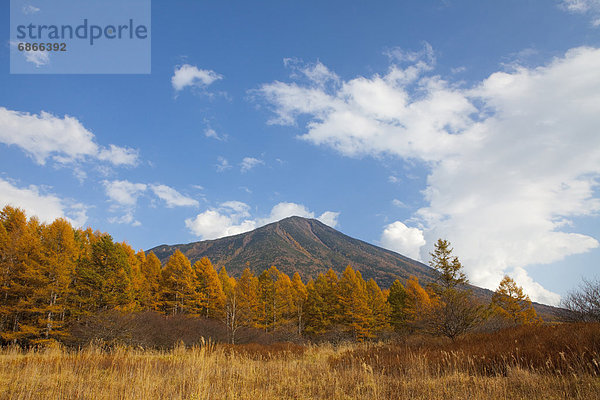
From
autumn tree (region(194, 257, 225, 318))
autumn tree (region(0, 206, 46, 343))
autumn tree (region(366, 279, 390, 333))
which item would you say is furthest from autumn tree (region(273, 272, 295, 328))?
autumn tree (region(0, 206, 46, 343))

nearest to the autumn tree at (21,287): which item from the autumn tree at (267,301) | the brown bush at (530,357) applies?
the autumn tree at (267,301)

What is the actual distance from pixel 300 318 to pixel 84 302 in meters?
23.9

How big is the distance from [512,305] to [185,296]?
3769 cm

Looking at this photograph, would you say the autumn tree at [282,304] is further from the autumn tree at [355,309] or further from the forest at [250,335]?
the autumn tree at [355,309]

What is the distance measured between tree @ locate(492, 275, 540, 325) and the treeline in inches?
4.3

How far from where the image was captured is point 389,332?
35.1m

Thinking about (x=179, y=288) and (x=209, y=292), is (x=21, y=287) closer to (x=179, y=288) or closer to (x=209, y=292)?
(x=179, y=288)

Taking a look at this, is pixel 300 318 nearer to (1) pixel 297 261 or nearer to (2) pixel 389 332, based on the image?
(2) pixel 389 332

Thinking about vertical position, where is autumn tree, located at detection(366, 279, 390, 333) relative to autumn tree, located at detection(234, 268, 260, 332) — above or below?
below

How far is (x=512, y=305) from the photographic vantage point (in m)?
31.2

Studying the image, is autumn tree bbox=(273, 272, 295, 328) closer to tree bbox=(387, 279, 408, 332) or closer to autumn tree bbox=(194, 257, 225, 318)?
autumn tree bbox=(194, 257, 225, 318)

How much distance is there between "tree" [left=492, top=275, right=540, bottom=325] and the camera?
3002 centimetres

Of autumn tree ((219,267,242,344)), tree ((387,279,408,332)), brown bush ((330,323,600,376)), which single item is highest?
brown bush ((330,323,600,376))

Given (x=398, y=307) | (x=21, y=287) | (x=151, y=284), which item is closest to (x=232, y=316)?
(x=21, y=287)
